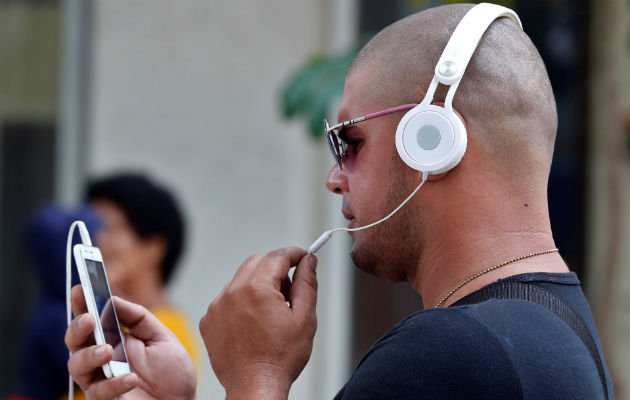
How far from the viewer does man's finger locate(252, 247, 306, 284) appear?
1.53 m

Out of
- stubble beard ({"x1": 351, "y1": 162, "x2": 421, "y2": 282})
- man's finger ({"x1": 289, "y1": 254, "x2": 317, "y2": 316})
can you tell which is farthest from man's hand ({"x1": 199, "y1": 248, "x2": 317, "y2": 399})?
stubble beard ({"x1": 351, "y1": 162, "x2": 421, "y2": 282})

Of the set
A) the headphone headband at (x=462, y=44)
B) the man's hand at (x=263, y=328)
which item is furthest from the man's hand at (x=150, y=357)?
the headphone headband at (x=462, y=44)

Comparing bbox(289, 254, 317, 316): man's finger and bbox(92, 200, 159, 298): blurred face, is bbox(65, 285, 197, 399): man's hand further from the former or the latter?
bbox(92, 200, 159, 298): blurred face

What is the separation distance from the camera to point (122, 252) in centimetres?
355

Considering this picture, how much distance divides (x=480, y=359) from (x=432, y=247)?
32 cm

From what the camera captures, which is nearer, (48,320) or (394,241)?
(394,241)

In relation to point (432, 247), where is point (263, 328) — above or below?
below

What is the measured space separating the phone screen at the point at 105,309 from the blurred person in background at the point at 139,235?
1720mm

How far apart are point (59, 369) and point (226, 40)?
215cm

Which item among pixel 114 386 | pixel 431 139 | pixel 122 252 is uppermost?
pixel 431 139

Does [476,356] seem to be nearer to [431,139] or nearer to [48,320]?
[431,139]

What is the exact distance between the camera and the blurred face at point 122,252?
3500 mm

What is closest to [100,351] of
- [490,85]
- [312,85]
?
[490,85]

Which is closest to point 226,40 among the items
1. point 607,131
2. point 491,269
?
point 607,131
